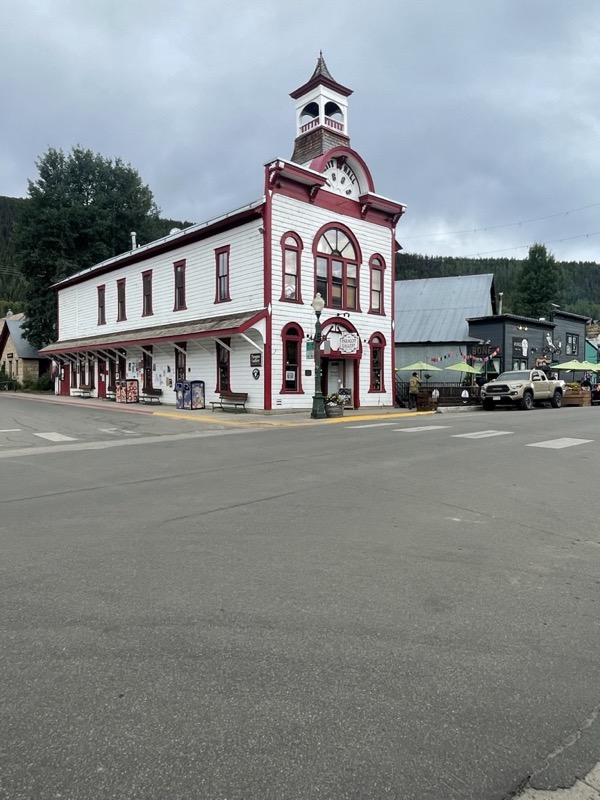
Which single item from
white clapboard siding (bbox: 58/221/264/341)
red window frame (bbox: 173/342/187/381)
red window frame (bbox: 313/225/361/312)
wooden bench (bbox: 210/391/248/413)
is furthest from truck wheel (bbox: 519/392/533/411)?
red window frame (bbox: 173/342/187/381)

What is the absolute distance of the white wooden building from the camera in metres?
22.6

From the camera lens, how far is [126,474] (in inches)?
364

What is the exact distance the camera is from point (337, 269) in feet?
83.2

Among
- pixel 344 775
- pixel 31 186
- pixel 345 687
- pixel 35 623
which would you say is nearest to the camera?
pixel 344 775

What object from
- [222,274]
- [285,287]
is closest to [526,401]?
[285,287]

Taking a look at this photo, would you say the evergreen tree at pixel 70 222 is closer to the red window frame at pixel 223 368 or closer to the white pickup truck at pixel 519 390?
the red window frame at pixel 223 368

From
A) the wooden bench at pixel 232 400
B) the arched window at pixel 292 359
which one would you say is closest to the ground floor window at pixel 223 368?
the wooden bench at pixel 232 400

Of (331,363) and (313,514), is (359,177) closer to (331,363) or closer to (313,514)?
(331,363)

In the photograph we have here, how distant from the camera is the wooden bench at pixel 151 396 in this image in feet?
93.5

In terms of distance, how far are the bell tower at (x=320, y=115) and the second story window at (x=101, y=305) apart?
14846 mm

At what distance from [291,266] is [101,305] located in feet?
53.3

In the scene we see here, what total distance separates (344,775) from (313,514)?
166 inches

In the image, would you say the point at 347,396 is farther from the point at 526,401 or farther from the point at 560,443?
the point at 560,443

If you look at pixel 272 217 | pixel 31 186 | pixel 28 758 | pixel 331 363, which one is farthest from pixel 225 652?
pixel 31 186
